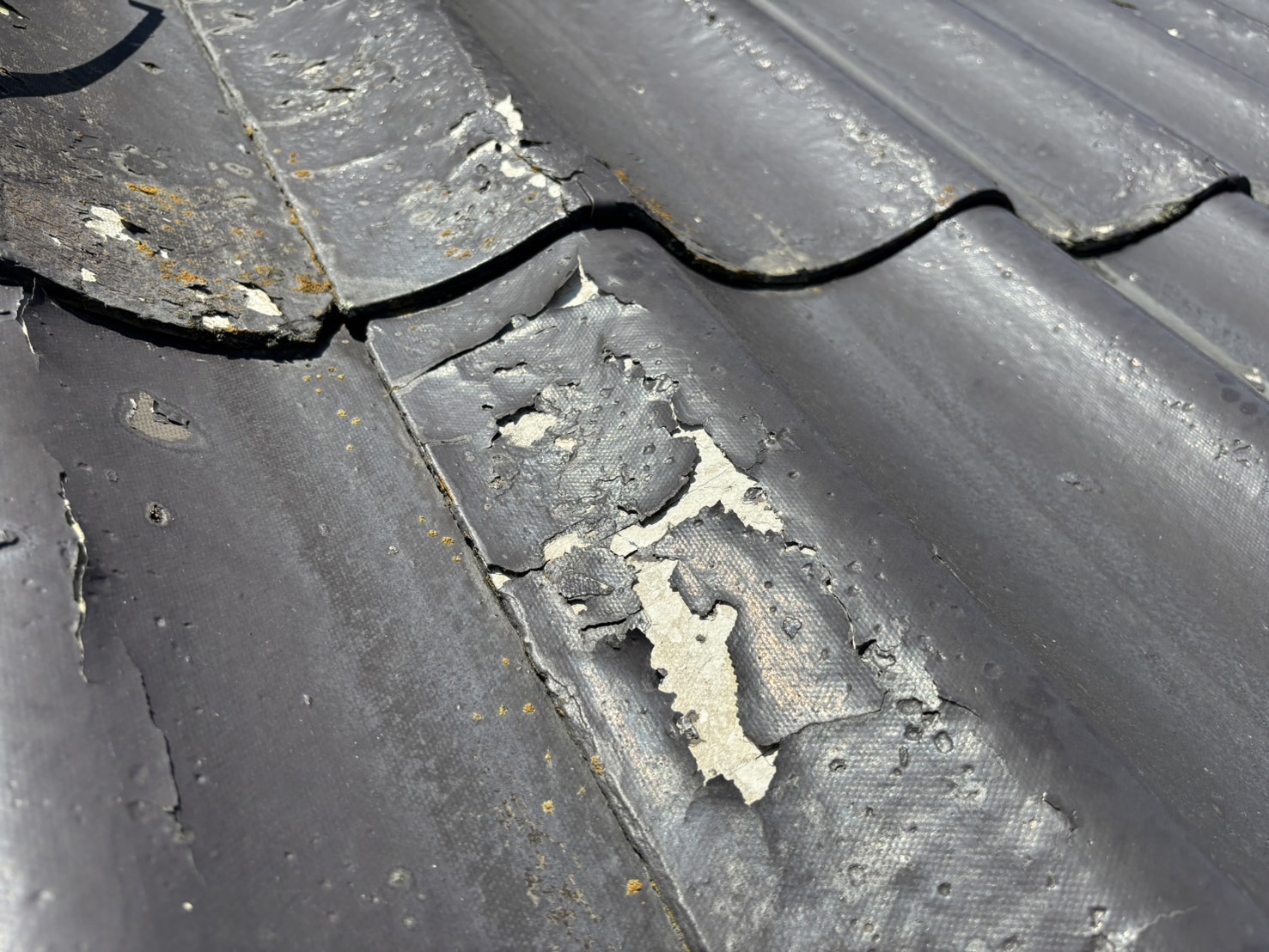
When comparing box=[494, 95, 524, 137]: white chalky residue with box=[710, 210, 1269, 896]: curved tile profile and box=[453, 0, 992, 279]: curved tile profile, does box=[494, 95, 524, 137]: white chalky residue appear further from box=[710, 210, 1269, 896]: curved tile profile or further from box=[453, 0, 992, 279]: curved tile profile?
box=[710, 210, 1269, 896]: curved tile profile

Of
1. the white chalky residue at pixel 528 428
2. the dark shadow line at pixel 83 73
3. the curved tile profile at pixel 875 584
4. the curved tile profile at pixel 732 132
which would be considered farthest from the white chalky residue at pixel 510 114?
the dark shadow line at pixel 83 73

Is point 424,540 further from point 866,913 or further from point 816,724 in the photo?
point 866,913

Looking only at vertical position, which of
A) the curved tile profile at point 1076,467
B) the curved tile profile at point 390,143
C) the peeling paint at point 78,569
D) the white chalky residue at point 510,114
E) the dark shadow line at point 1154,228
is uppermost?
the white chalky residue at point 510,114

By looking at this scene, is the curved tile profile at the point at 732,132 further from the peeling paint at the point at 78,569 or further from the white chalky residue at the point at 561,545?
the peeling paint at the point at 78,569

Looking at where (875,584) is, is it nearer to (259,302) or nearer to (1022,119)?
(259,302)

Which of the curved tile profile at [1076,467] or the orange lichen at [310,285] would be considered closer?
the curved tile profile at [1076,467]

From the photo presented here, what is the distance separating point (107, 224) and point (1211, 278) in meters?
1.92

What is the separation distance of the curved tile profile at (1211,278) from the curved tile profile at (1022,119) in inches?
1.9

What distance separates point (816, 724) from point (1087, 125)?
5.03 ft

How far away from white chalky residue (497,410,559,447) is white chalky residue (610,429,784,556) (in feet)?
0.71

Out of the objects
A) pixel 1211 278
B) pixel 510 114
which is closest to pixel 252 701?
pixel 510 114

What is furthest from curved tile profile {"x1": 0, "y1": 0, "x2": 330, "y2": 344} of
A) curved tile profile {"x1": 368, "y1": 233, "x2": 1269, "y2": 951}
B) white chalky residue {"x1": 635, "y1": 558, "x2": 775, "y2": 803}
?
white chalky residue {"x1": 635, "y1": 558, "x2": 775, "y2": 803}

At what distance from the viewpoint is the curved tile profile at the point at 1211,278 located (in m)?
1.66

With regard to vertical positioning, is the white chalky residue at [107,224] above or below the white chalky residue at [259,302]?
above
